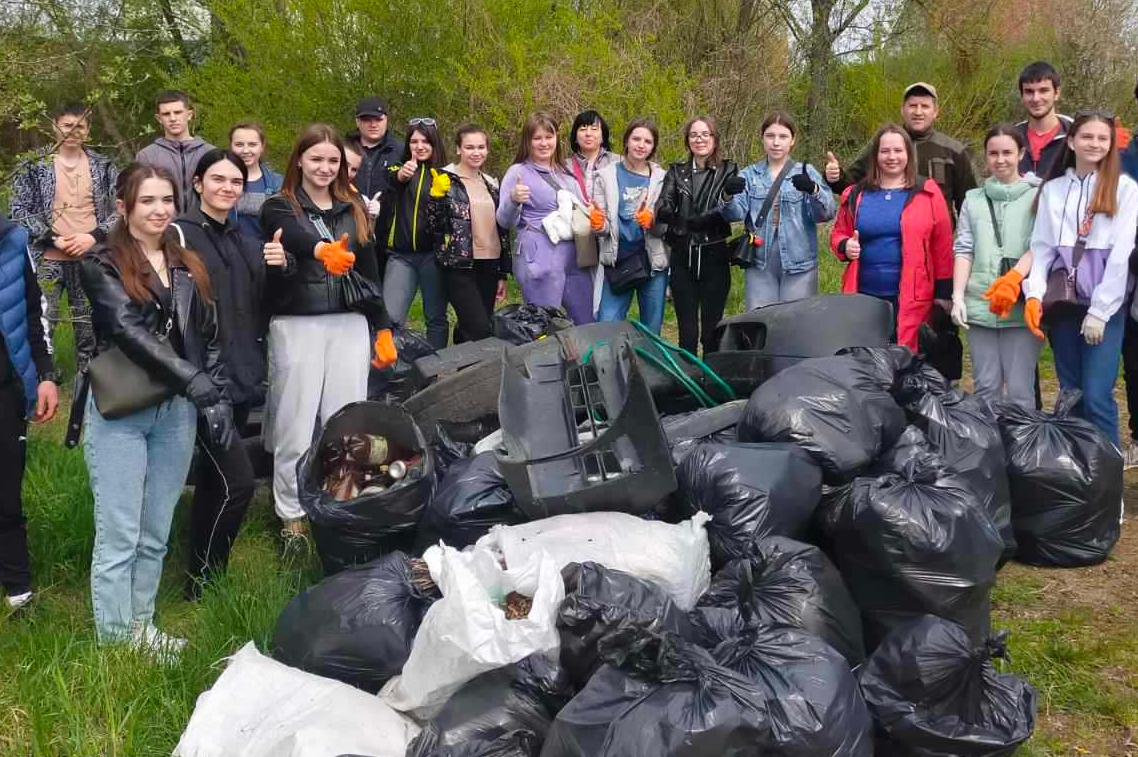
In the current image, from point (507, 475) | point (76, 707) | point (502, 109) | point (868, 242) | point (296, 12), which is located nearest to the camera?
point (76, 707)

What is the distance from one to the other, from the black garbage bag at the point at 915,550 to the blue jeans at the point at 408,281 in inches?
132

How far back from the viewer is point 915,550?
3094 millimetres

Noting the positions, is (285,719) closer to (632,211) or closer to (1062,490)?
(1062,490)

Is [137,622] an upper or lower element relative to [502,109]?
lower

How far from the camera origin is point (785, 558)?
3.05 m

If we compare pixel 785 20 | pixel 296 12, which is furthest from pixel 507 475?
pixel 785 20

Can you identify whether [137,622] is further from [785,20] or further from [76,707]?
[785,20]

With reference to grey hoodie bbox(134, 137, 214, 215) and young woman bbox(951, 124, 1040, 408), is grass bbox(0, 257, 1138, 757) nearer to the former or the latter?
young woman bbox(951, 124, 1040, 408)

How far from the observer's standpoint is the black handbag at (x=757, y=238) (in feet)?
18.2

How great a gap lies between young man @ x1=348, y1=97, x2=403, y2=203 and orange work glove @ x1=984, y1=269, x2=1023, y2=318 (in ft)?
11.9

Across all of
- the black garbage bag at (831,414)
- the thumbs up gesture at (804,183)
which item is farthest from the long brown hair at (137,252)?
the thumbs up gesture at (804,183)

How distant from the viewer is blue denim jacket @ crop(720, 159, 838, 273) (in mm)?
5535

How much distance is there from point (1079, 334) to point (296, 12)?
29.2 feet

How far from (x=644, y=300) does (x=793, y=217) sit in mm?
1051
